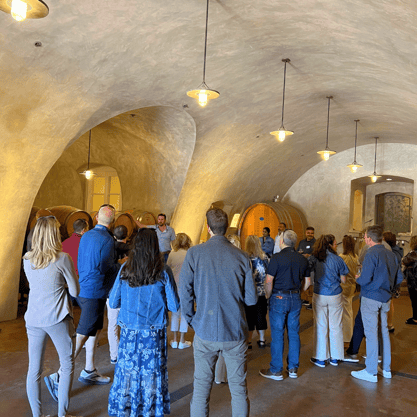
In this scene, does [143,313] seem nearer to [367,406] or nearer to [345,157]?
[367,406]

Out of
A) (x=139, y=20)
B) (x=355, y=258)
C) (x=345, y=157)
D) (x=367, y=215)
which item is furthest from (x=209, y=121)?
(x=367, y=215)

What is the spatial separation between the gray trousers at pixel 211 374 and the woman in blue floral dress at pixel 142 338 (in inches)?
12.4

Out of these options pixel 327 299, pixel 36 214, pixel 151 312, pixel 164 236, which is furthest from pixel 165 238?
pixel 151 312

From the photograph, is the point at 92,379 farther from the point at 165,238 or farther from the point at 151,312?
the point at 165,238

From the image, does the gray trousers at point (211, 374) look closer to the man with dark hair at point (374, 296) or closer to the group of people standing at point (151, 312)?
the group of people standing at point (151, 312)

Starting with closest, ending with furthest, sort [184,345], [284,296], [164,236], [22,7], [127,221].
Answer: [22,7], [284,296], [184,345], [164,236], [127,221]

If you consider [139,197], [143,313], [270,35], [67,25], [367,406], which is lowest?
[367,406]

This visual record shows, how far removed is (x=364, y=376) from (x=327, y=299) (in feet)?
2.66

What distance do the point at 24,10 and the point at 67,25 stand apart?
1.33 metres

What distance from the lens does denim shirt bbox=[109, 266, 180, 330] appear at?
9.46 ft

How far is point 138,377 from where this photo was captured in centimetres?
289

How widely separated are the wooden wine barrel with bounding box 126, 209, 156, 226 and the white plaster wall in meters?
7.05

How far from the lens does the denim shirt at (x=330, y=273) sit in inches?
172

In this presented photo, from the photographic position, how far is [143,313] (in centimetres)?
289
